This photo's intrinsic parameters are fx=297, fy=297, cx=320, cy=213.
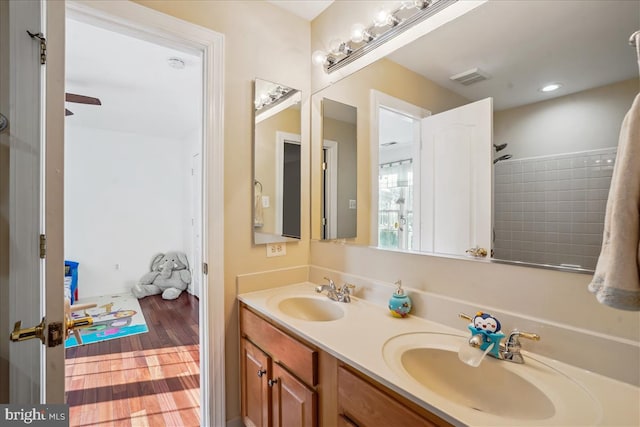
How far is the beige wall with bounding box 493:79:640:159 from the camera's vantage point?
881mm

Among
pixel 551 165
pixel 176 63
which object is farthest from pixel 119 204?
pixel 551 165

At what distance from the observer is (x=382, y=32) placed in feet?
5.06

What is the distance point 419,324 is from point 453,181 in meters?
0.62

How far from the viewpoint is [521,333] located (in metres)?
0.97

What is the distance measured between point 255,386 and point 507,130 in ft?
5.34

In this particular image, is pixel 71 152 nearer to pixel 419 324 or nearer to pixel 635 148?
pixel 419 324

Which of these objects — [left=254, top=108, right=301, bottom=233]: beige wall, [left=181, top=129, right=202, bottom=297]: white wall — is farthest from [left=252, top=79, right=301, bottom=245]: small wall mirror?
[left=181, top=129, right=202, bottom=297]: white wall

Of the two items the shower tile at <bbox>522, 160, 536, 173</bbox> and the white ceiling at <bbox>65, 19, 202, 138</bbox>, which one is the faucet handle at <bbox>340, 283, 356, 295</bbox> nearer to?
the shower tile at <bbox>522, 160, 536, 173</bbox>

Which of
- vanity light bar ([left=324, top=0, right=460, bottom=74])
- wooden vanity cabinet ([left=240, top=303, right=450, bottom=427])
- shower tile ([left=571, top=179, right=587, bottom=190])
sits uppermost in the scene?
vanity light bar ([left=324, top=0, right=460, bottom=74])

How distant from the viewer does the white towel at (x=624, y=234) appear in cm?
55

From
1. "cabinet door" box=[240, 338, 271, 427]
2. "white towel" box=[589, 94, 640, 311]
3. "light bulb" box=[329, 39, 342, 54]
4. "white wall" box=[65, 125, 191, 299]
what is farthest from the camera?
"white wall" box=[65, 125, 191, 299]

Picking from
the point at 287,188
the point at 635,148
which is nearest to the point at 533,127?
the point at 635,148

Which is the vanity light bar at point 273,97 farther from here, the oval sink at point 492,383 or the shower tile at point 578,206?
the shower tile at point 578,206

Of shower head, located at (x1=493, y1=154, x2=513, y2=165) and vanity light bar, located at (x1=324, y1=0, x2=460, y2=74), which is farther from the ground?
vanity light bar, located at (x1=324, y1=0, x2=460, y2=74)
